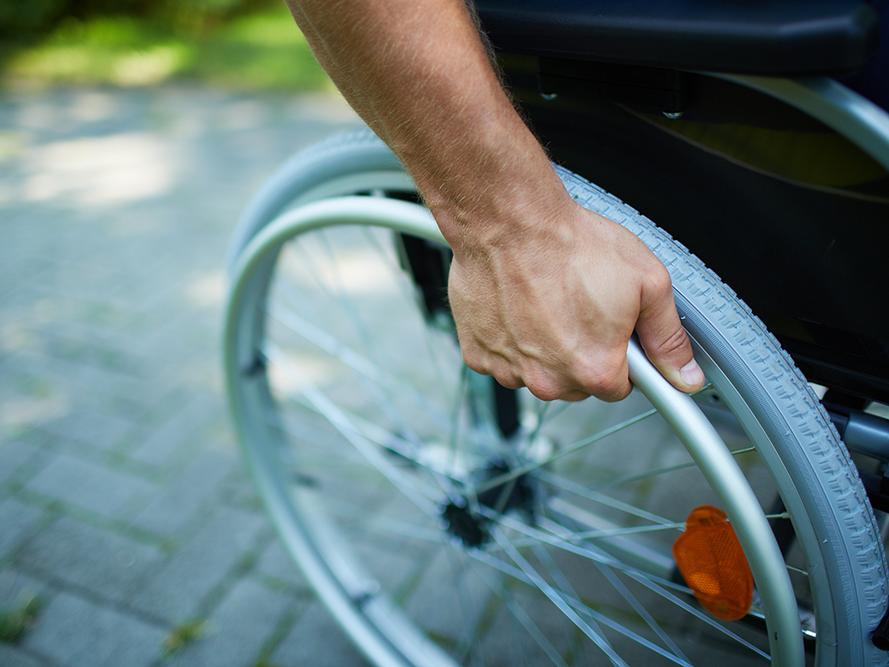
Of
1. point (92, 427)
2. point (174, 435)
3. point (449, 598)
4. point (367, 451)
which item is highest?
point (367, 451)

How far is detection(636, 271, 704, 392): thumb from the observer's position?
750 mm

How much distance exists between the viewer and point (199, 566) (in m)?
1.72

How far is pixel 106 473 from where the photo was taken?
6.48ft

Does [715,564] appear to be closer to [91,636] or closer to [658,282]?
[658,282]

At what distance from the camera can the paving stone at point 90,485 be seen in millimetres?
1893

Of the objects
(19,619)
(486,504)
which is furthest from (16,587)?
(486,504)

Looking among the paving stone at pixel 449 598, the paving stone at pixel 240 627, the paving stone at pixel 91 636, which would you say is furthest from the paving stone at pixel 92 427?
the paving stone at pixel 449 598

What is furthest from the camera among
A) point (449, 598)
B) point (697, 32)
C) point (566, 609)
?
point (449, 598)

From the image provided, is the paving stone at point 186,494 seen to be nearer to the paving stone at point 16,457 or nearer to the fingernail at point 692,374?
the paving stone at point 16,457

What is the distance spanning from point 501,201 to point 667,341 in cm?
21

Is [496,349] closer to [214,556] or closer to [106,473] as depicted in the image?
[214,556]

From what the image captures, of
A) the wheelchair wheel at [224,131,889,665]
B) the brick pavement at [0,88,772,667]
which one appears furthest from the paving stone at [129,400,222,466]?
the wheelchair wheel at [224,131,889,665]

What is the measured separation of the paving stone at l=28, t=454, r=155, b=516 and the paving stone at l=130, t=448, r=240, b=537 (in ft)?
0.16

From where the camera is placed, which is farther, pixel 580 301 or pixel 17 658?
pixel 17 658
